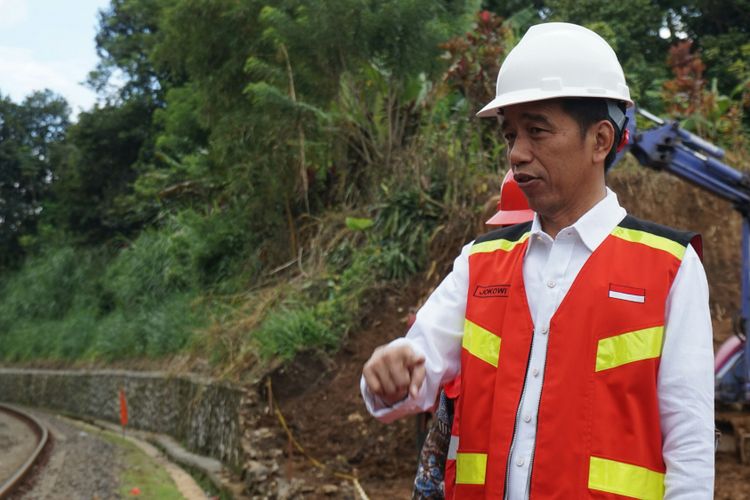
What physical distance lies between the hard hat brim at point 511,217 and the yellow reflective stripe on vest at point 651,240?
192 cm

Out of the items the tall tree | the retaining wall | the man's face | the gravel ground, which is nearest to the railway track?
the gravel ground

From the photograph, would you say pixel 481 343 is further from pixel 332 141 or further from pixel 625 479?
pixel 332 141

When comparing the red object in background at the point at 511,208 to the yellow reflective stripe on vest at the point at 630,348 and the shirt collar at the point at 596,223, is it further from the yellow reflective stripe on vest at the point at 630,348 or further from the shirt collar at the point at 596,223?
the yellow reflective stripe on vest at the point at 630,348

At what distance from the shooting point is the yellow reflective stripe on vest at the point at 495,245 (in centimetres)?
220

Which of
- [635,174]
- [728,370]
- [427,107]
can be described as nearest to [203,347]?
[427,107]

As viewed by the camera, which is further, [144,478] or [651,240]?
[144,478]

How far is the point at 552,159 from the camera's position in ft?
6.85

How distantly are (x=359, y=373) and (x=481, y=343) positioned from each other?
7877 millimetres

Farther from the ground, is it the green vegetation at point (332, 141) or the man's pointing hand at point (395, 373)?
the green vegetation at point (332, 141)

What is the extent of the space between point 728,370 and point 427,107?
6002 mm

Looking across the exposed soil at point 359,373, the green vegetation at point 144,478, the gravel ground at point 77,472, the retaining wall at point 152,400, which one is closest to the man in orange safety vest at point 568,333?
the exposed soil at point 359,373

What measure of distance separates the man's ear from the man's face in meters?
0.01

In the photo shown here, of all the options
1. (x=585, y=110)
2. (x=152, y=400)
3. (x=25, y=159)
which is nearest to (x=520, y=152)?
(x=585, y=110)

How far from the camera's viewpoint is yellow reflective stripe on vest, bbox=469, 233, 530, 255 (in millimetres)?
2200
